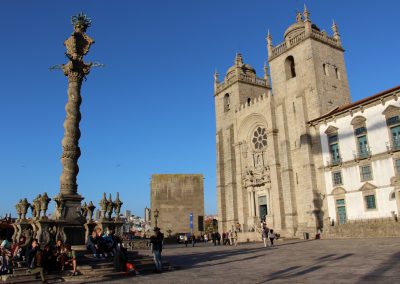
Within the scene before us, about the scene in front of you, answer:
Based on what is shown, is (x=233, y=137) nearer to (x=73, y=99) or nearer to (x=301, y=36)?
(x=301, y=36)

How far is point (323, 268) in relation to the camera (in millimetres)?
11406

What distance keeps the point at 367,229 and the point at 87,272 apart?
21.6 meters

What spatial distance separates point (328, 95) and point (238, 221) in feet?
59.6

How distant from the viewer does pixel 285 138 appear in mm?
37781

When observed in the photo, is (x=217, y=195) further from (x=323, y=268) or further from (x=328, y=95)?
(x=323, y=268)

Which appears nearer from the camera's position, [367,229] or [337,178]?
[367,229]

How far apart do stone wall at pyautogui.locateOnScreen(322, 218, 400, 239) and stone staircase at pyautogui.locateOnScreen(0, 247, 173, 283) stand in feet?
59.5

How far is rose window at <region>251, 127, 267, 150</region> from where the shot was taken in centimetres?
4247

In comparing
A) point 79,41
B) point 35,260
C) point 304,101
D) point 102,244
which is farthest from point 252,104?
point 35,260

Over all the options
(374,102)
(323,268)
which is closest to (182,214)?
(374,102)

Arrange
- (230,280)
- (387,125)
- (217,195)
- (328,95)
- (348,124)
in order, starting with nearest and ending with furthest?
(230,280), (387,125), (348,124), (328,95), (217,195)

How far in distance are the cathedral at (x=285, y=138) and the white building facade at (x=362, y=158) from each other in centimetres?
47

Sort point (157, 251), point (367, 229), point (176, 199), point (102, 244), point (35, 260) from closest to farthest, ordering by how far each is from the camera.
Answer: point (35, 260) → point (157, 251) → point (102, 244) → point (367, 229) → point (176, 199)

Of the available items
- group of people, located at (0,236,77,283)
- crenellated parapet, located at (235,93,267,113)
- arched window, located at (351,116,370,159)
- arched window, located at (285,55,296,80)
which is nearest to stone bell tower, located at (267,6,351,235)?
arched window, located at (285,55,296,80)
